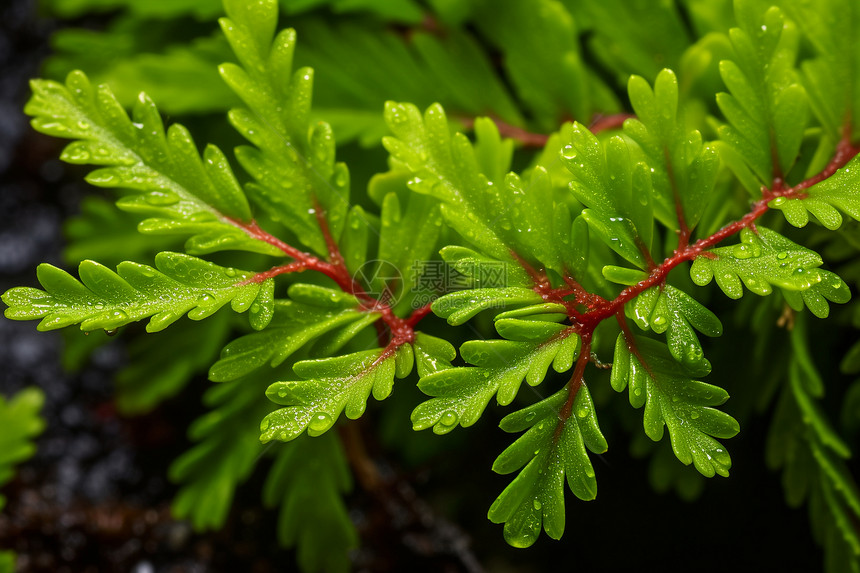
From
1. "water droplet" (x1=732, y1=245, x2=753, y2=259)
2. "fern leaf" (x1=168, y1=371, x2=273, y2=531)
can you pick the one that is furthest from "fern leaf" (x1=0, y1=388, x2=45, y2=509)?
"water droplet" (x1=732, y1=245, x2=753, y2=259)

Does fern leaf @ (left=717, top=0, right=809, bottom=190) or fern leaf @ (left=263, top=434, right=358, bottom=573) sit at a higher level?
fern leaf @ (left=717, top=0, right=809, bottom=190)

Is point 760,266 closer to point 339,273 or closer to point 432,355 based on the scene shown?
point 432,355

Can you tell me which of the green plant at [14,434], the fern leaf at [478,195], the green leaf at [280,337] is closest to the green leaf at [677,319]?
the fern leaf at [478,195]

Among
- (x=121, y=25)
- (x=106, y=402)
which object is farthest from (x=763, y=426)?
(x=121, y=25)

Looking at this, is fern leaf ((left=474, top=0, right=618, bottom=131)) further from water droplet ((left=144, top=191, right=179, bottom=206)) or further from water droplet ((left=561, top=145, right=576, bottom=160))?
water droplet ((left=144, top=191, right=179, bottom=206))

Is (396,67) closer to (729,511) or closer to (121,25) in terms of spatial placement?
(121,25)

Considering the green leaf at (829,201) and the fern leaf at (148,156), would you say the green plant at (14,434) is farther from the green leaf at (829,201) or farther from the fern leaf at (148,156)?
the green leaf at (829,201)
